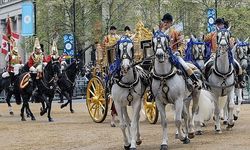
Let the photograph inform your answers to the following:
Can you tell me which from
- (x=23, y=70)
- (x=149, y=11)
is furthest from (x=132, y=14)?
(x=23, y=70)

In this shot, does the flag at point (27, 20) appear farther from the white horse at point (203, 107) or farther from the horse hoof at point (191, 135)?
the horse hoof at point (191, 135)

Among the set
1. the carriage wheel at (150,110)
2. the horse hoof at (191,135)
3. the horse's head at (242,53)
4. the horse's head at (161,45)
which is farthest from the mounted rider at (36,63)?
the horse's head at (161,45)

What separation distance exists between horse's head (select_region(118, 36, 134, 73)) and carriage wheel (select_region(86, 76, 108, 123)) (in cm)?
631

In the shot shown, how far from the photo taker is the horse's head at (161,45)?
11406 millimetres

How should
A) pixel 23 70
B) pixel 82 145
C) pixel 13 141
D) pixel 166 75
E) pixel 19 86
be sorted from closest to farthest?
pixel 166 75
pixel 82 145
pixel 13 141
pixel 19 86
pixel 23 70

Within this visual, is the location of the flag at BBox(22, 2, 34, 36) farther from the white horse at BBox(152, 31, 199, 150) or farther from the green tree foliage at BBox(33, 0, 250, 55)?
the white horse at BBox(152, 31, 199, 150)

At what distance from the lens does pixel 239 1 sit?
5059 centimetres

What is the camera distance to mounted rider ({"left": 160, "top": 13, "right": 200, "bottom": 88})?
1248 centimetres

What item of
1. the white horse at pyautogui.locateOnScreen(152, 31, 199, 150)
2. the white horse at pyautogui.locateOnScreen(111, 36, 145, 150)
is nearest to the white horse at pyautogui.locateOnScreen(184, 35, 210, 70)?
the white horse at pyautogui.locateOnScreen(152, 31, 199, 150)

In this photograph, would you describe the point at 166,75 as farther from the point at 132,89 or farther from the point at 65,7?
the point at 65,7

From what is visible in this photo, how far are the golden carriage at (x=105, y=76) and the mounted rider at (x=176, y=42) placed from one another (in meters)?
1.32

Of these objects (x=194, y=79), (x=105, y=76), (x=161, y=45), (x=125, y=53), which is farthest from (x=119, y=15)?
(x=161, y=45)

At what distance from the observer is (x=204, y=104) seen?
49.4ft

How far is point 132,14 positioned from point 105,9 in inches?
92.4
